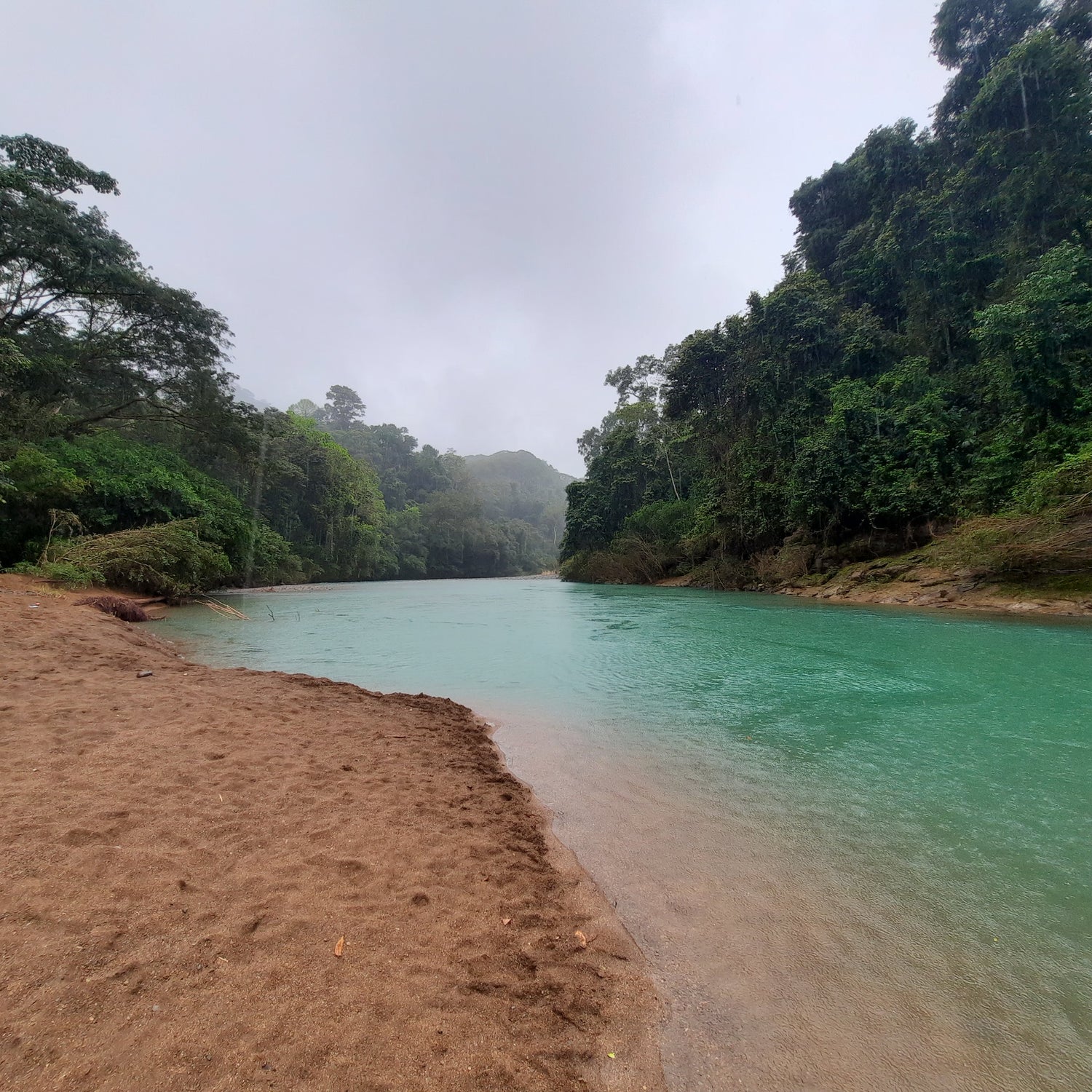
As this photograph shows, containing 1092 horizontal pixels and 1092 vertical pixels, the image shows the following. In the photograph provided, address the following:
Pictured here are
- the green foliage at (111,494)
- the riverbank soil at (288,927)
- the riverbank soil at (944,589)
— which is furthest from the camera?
the green foliage at (111,494)

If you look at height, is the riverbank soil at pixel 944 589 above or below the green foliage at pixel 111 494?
below

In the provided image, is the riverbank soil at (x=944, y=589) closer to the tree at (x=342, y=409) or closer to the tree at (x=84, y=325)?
the tree at (x=84, y=325)

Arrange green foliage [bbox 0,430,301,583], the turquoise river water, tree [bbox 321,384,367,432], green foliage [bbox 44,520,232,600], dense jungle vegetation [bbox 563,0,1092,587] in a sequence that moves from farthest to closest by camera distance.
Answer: tree [bbox 321,384,367,432], green foliage [bbox 0,430,301,583], dense jungle vegetation [bbox 563,0,1092,587], green foliage [bbox 44,520,232,600], the turquoise river water

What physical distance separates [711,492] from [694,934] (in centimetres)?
2557

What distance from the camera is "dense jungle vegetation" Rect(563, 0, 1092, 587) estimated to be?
13.7 meters

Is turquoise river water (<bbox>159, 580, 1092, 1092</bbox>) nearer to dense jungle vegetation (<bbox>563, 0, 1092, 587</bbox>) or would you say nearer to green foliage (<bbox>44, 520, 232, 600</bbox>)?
green foliage (<bbox>44, 520, 232, 600</bbox>)

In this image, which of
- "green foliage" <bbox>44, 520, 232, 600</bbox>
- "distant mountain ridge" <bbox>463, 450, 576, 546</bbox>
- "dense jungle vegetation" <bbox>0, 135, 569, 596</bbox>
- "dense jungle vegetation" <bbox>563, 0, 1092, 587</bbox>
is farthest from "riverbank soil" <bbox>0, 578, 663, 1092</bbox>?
"distant mountain ridge" <bbox>463, 450, 576, 546</bbox>

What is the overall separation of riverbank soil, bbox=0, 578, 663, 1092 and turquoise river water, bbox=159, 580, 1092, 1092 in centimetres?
33

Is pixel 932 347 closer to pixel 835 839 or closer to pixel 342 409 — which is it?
pixel 835 839

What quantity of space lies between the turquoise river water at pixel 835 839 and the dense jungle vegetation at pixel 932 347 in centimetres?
928

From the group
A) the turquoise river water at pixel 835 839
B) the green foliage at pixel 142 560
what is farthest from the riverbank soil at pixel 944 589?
the green foliage at pixel 142 560

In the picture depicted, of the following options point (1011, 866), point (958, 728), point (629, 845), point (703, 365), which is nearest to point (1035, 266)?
point (703, 365)

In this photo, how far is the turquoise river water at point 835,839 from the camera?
65.8 inches

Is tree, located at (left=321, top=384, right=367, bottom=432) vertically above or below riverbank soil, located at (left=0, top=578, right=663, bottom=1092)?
above
